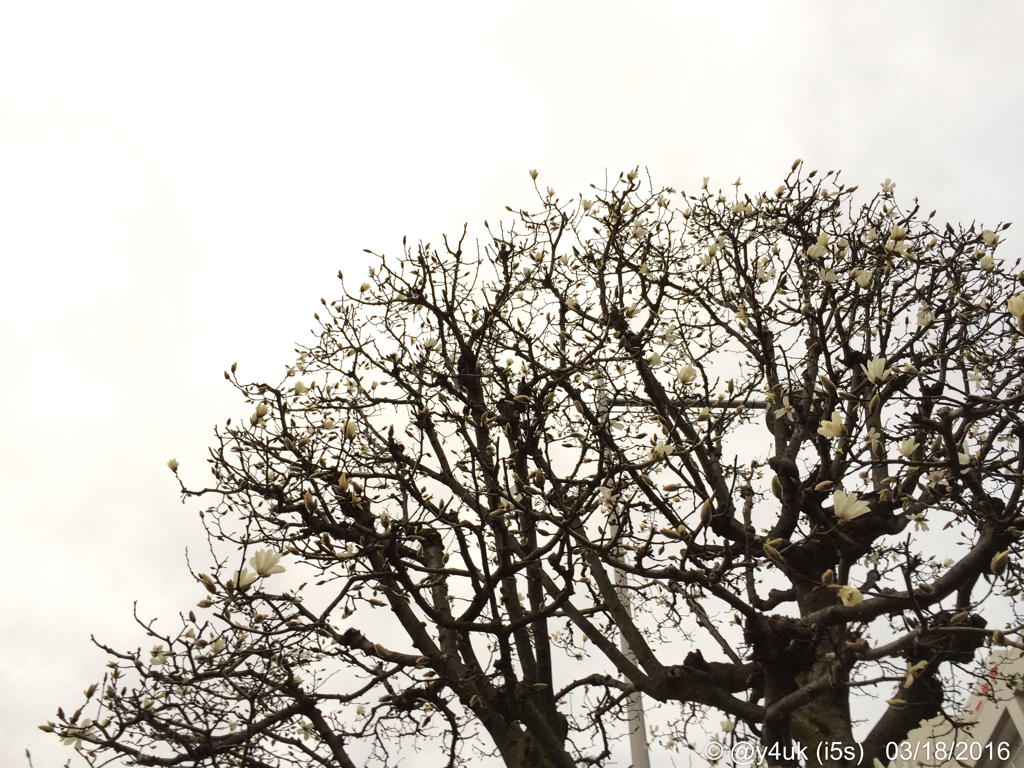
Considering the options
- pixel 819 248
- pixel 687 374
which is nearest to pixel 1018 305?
pixel 687 374

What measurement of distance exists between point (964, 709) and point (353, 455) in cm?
478

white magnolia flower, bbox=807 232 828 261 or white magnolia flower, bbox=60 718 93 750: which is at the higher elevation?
white magnolia flower, bbox=807 232 828 261

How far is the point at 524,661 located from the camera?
196 inches

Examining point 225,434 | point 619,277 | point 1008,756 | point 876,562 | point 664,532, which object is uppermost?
point 619,277

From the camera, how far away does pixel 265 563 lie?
3064mm

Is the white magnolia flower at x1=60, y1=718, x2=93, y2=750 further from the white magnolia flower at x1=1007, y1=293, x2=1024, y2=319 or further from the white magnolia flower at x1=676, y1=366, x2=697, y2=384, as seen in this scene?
the white magnolia flower at x1=1007, y1=293, x2=1024, y2=319

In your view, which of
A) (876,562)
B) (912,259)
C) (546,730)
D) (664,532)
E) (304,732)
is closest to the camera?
(664,532)

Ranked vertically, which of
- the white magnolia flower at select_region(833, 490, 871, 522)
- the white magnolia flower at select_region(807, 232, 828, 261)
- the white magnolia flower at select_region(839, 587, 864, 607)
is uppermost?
the white magnolia flower at select_region(807, 232, 828, 261)

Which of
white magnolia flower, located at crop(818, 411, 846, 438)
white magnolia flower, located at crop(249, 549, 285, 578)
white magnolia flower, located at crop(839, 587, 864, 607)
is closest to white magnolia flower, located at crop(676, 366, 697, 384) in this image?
white magnolia flower, located at crop(818, 411, 846, 438)

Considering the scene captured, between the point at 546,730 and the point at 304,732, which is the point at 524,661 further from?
the point at 304,732

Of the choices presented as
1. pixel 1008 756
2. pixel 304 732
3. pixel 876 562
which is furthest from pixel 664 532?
pixel 1008 756

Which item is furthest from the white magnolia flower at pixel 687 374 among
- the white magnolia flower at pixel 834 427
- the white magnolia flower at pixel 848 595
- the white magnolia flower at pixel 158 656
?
the white magnolia flower at pixel 158 656

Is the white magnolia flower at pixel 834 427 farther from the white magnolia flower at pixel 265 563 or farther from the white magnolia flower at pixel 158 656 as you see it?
the white magnolia flower at pixel 158 656

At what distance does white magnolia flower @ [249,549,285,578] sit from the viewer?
3053mm
